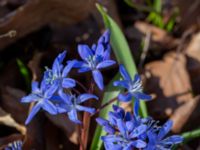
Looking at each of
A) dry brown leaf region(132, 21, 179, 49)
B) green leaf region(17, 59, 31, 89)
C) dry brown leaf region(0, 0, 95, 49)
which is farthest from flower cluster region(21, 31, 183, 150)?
dry brown leaf region(132, 21, 179, 49)

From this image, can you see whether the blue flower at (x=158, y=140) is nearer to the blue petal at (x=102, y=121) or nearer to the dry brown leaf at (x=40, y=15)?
the blue petal at (x=102, y=121)

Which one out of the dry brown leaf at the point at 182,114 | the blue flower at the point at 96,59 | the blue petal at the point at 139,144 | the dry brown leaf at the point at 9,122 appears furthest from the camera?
the dry brown leaf at the point at 182,114

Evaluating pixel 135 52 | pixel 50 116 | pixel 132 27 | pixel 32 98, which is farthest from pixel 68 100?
pixel 132 27

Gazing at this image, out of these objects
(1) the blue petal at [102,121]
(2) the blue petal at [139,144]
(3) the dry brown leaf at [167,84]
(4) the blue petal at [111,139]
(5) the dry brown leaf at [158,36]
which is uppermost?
(1) the blue petal at [102,121]

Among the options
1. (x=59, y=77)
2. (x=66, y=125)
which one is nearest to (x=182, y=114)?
(x=66, y=125)

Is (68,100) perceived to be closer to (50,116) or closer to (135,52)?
(50,116)

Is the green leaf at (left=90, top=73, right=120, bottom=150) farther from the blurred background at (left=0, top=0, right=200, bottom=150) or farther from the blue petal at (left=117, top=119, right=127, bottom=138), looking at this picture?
the blue petal at (left=117, top=119, right=127, bottom=138)

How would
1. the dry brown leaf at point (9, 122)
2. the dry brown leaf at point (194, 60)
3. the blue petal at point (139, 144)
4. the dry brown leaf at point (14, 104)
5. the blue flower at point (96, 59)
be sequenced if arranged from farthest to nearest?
1. the dry brown leaf at point (194, 60)
2. the dry brown leaf at point (14, 104)
3. the dry brown leaf at point (9, 122)
4. the blue flower at point (96, 59)
5. the blue petal at point (139, 144)

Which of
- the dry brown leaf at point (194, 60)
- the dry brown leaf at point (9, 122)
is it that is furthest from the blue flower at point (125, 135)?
the dry brown leaf at point (194, 60)
